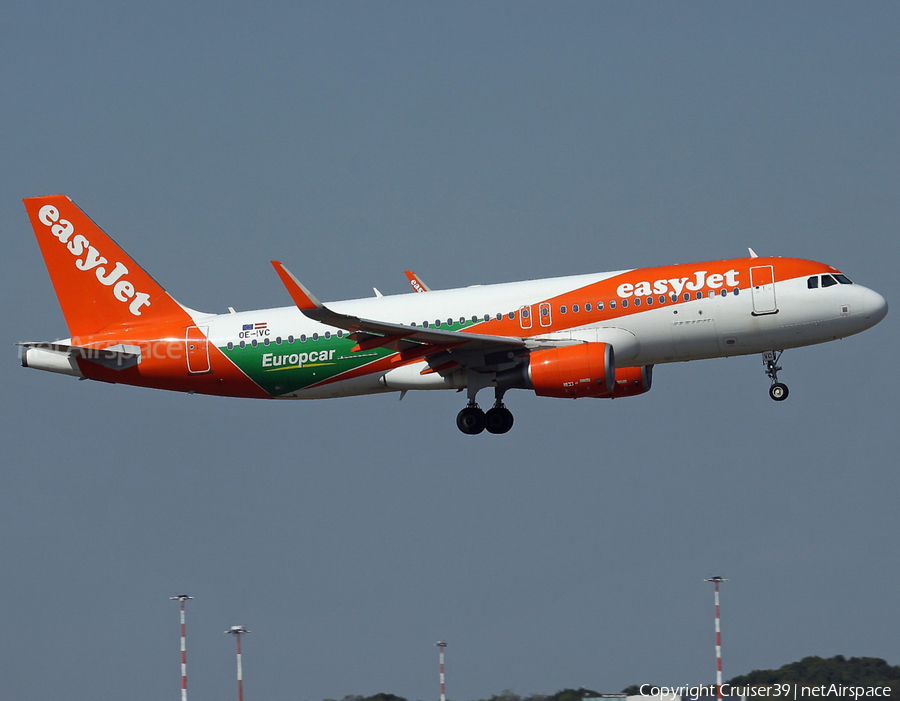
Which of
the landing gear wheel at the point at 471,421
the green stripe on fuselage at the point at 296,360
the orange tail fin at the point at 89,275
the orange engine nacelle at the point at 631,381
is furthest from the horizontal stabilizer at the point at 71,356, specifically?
the orange engine nacelle at the point at 631,381

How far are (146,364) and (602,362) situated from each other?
1652 cm

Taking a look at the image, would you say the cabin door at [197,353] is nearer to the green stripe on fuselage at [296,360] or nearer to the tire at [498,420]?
the green stripe on fuselage at [296,360]

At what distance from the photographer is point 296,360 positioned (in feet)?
139

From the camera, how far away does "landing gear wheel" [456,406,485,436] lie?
139 ft

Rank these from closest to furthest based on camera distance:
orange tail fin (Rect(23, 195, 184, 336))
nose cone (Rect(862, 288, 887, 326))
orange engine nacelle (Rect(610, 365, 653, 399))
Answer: nose cone (Rect(862, 288, 887, 326)), orange engine nacelle (Rect(610, 365, 653, 399)), orange tail fin (Rect(23, 195, 184, 336))

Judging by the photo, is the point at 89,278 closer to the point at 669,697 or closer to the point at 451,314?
the point at 451,314

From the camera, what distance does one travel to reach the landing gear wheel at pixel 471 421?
42.4m

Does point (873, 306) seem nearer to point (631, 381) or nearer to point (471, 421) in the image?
point (631, 381)

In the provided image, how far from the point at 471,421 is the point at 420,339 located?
483cm


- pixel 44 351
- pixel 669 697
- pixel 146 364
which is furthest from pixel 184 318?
pixel 669 697

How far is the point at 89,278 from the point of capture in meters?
45.6

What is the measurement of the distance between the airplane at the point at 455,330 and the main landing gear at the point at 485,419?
0.05 m

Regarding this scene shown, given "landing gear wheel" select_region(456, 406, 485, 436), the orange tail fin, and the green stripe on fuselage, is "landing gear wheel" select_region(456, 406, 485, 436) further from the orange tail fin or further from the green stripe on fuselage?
the orange tail fin

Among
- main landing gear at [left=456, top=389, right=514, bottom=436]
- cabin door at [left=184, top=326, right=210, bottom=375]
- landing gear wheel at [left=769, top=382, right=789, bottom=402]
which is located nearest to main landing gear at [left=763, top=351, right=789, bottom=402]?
landing gear wheel at [left=769, top=382, right=789, bottom=402]
